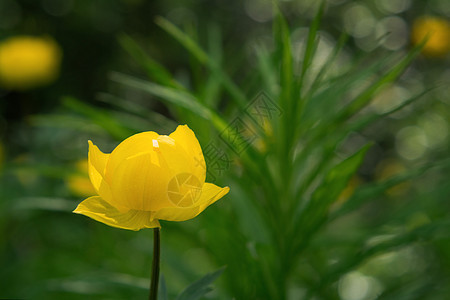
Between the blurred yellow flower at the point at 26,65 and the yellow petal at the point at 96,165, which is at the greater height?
the blurred yellow flower at the point at 26,65

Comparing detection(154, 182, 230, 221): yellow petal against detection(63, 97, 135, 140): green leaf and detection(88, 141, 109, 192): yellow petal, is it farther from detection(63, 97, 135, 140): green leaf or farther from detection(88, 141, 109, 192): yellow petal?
detection(63, 97, 135, 140): green leaf

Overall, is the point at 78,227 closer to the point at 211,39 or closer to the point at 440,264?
the point at 211,39

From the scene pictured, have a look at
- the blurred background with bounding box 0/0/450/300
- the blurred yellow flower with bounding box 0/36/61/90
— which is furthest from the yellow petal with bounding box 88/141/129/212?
the blurred yellow flower with bounding box 0/36/61/90

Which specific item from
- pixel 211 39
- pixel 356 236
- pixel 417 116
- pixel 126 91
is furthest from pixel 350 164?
pixel 126 91

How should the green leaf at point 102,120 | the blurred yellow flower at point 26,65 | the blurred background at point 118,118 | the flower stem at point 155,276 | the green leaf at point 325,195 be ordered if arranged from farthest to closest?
the blurred yellow flower at point 26,65 < the blurred background at point 118,118 < the green leaf at point 102,120 < the green leaf at point 325,195 < the flower stem at point 155,276

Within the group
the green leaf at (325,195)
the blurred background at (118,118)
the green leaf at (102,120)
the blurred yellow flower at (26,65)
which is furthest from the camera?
the blurred yellow flower at (26,65)

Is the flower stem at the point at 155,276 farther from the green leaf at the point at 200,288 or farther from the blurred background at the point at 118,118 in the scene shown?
the blurred background at the point at 118,118

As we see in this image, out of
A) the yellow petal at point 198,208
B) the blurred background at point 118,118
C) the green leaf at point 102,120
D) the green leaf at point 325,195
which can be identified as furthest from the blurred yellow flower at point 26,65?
the yellow petal at point 198,208
